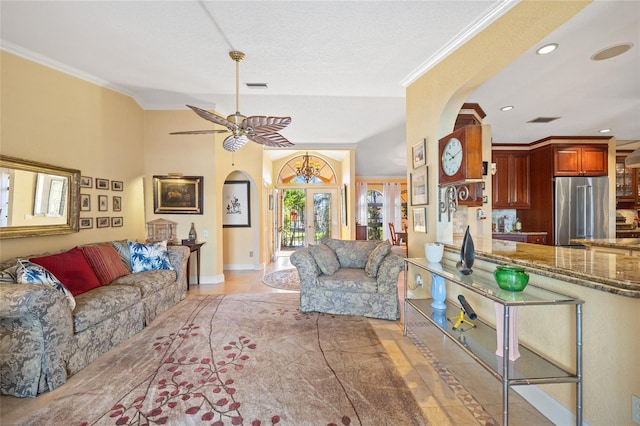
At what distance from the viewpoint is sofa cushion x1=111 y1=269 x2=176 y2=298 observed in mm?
3050

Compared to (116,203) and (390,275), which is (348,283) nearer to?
(390,275)

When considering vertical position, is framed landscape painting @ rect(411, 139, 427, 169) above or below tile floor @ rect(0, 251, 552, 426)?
above

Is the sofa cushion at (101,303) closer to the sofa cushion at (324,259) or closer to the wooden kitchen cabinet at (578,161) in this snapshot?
the sofa cushion at (324,259)

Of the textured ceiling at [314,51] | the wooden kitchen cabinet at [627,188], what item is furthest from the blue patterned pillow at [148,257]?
the wooden kitchen cabinet at [627,188]

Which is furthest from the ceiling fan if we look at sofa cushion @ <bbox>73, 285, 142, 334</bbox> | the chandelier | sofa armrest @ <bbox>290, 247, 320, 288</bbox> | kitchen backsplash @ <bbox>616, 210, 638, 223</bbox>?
kitchen backsplash @ <bbox>616, 210, 638, 223</bbox>

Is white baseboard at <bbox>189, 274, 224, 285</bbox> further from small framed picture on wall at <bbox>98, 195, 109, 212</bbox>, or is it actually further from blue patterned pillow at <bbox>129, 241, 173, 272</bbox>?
small framed picture on wall at <bbox>98, 195, 109, 212</bbox>

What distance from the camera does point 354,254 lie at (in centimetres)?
387

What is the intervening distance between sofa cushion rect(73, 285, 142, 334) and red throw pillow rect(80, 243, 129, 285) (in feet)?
0.72

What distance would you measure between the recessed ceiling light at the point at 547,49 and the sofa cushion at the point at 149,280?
4.48 meters

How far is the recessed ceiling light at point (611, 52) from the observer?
2.35m

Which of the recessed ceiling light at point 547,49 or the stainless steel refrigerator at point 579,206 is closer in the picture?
the recessed ceiling light at point 547,49

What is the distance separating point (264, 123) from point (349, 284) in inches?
82.0

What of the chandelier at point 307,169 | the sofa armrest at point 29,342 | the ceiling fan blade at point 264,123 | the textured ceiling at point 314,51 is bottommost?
the sofa armrest at point 29,342

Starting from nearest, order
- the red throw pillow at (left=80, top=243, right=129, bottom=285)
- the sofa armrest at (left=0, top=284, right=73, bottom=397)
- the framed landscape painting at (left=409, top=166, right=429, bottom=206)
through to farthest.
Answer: the sofa armrest at (left=0, top=284, right=73, bottom=397) < the red throw pillow at (left=80, top=243, right=129, bottom=285) < the framed landscape painting at (left=409, top=166, right=429, bottom=206)
